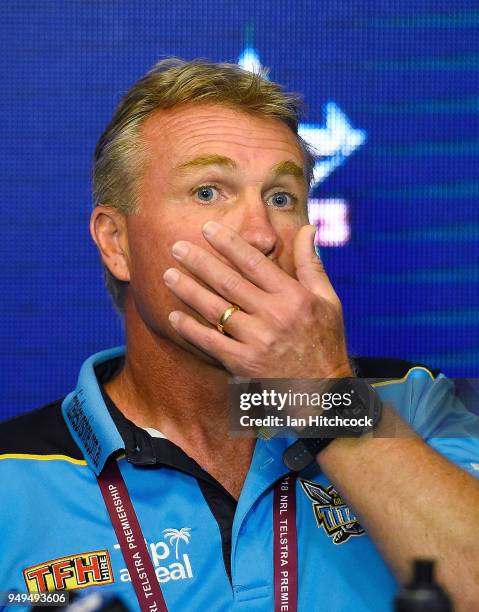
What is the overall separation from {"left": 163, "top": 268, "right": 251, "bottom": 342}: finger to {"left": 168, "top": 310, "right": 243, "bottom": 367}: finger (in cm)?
1

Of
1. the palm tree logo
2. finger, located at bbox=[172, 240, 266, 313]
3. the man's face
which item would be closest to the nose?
the man's face

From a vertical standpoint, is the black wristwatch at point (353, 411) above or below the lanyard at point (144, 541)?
above

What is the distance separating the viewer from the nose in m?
1.48

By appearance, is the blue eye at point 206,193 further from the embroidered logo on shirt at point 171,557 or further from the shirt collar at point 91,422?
the embroidered logo on shirt at point 171,557

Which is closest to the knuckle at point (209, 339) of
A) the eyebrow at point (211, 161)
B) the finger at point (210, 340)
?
the finger at point (210, 340)

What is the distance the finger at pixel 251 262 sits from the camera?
132 cm

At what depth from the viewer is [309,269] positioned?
137 cm

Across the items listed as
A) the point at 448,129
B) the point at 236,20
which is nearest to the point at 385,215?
the point at 448,129

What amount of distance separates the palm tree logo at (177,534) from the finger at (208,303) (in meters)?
0.36

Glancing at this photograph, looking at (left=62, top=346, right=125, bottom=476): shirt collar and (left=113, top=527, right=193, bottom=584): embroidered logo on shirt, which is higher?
(left=62, top=346, right=125, bottom=476): shirt collar

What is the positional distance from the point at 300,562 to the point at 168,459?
0.27 m

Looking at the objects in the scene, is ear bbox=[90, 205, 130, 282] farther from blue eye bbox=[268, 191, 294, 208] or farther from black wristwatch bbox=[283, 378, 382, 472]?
black wristwatch bbox=[283, 378, 382, 472]

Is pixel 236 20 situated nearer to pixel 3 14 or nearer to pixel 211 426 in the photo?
pixel 3 14

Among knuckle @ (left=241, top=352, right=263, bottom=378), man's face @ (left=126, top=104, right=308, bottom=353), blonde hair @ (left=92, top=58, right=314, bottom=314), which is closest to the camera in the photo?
knuckle @ (left=241, top=352, right=263, bottom=378)
